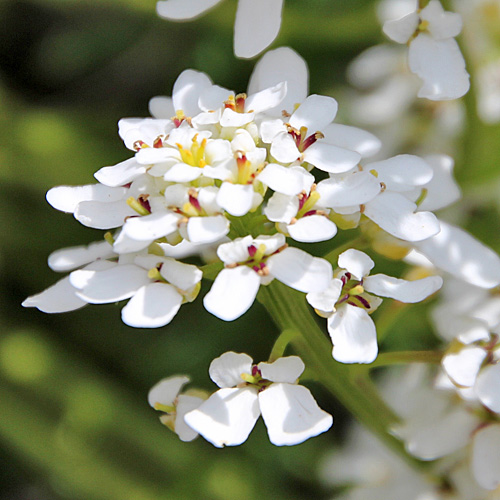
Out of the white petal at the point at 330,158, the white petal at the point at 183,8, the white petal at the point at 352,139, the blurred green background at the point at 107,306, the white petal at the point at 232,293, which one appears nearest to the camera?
the white petal at the point at 232,293

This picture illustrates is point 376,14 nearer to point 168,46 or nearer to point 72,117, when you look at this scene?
point 168,46

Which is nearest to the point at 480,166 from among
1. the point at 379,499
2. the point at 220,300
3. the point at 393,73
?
the point at 393,73

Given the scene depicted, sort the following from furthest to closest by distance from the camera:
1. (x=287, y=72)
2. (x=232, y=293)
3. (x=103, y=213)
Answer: (x=287, y=72) < (x=103, y=213) < (x=232, y=293)

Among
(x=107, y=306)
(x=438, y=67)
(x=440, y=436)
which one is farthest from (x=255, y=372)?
(x=107, y=306)

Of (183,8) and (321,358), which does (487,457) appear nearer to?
(321,358)

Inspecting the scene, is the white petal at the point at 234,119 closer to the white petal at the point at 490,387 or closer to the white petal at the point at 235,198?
the white petal at the point at 235,198

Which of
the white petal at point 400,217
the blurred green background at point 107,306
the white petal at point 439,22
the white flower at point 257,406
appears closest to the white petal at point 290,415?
the white flower at point 257,406
